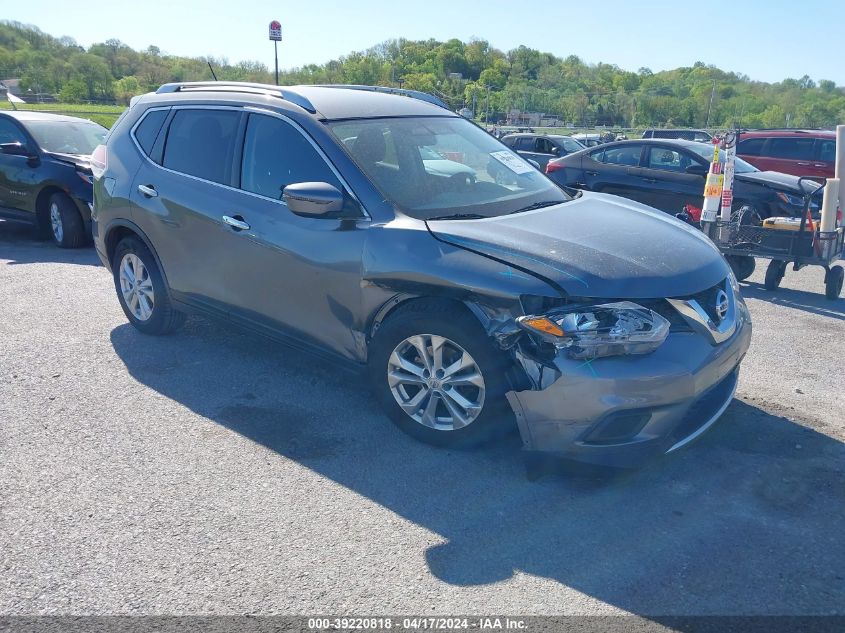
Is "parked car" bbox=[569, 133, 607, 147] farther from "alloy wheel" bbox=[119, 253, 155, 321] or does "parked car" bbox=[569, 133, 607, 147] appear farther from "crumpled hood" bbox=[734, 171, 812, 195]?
"alloy wheel" bbox=[119, 253, 155, 321]

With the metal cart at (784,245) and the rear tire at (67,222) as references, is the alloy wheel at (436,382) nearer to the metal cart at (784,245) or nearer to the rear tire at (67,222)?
the metal cart at (784,245)

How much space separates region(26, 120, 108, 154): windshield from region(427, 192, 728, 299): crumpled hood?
7695 millimetres

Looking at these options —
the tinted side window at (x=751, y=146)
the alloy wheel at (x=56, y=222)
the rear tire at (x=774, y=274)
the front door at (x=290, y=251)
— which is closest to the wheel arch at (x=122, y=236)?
the front door at (x=290, y=251)

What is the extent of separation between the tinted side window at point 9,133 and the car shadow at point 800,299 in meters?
9.17

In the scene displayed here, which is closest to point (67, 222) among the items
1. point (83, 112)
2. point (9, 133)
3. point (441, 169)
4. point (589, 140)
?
point (9, 133)

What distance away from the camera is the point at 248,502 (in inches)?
133

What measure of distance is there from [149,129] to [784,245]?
6252 millimetres

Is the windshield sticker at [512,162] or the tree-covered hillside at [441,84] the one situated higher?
the tree-covered hillside at [441,84]

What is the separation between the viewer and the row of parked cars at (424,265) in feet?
10.7

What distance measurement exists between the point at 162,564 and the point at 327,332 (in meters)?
1.60

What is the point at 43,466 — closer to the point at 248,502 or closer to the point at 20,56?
the point at 248,502

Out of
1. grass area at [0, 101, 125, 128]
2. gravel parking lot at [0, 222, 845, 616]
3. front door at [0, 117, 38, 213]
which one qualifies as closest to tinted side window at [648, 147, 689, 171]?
gravel parking lot at [0, 222, 845, 616]

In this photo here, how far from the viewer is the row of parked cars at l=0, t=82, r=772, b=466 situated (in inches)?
128

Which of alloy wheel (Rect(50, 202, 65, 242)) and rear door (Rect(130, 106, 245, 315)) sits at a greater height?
rear door (Rect(130, 106, 245, 315))
